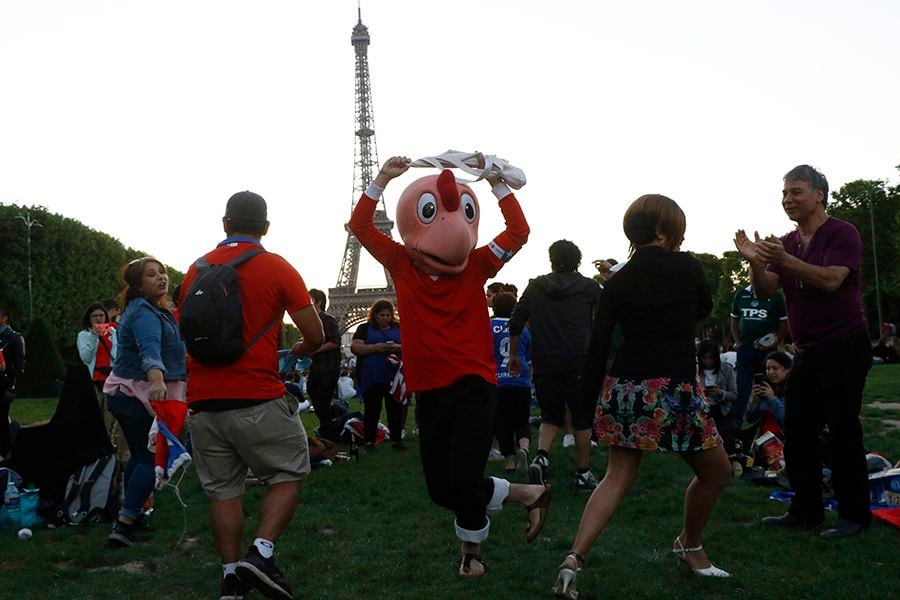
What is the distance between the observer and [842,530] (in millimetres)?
5328

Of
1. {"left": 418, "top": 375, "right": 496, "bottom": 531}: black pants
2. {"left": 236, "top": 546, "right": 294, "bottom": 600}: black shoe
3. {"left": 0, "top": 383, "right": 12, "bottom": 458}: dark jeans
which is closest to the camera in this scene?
{"left": 236, "top": 546, "right": 294, "bottom": 600}: black shoe

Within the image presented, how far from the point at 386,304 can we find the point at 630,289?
6.31 meters

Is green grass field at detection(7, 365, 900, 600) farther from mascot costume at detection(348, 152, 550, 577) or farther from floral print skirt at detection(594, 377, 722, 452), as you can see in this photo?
floral print skirt at detection(594, 377, 722, 452)

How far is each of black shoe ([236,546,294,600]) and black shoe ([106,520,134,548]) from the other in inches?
84.2

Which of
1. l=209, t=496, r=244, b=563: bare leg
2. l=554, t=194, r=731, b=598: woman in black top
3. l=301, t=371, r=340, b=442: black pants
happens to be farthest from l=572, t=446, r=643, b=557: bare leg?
l=301, t=371, r=340, b=442: black pants

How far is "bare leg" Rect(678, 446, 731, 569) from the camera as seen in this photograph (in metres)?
4.31

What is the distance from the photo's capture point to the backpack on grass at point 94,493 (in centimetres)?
693

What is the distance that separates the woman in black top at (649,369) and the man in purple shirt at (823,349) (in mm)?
1070

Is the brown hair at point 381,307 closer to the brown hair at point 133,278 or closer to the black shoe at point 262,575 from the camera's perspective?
the brown hair at point 133,278

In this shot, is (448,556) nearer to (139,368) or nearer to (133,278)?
(139,368)

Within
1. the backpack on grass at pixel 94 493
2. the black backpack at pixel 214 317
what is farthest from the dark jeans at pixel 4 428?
the black backpack at pixel 214 317

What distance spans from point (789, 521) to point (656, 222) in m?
2.51

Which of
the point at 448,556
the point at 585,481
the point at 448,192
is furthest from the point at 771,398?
the point at 448,192

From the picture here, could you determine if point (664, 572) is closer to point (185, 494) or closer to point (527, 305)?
point (527, 305)
